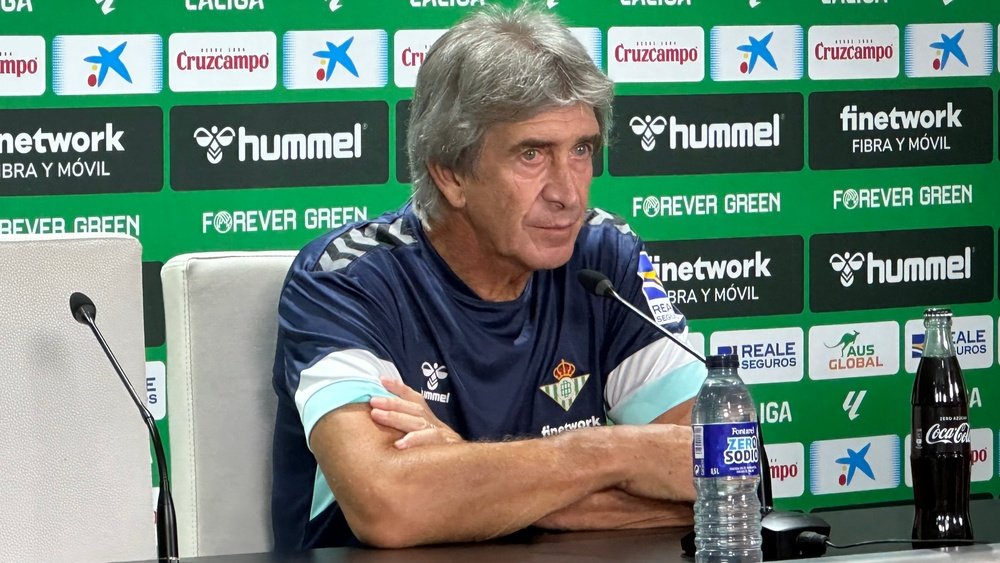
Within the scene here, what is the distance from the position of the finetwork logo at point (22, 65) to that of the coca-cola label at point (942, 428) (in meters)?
2.47

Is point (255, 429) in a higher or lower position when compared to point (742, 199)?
lower

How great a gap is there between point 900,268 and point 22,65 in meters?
2.56

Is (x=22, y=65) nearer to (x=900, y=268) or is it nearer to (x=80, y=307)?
(x=80, y=307)

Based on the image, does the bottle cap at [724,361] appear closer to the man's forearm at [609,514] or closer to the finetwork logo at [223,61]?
the man's forearm at [609,514]

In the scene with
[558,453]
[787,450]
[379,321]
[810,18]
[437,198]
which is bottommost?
[787,450]

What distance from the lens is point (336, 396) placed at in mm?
1890

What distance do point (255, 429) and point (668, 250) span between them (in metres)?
2.11

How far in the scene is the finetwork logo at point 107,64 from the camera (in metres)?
3.47

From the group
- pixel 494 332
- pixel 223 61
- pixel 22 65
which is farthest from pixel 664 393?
pixel 22 65

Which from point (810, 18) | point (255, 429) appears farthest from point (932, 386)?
point (810, 18)

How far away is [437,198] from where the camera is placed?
2252 millimetres

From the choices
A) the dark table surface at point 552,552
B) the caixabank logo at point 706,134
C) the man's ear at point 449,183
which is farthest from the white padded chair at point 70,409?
the caixabank logo at point 706,134

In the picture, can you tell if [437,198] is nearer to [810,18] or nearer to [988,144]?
[810,18]

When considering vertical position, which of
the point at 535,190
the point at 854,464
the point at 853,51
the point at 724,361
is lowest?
the point at 854,464
